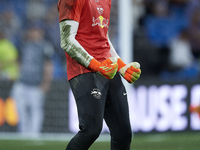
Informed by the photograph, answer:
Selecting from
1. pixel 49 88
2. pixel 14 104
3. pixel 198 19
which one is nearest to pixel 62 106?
pixel 49 88

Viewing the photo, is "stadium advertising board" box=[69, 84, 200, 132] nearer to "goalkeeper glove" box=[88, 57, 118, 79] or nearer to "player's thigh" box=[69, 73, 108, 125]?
"player's thigh" box=[69, 73, 108, 125]

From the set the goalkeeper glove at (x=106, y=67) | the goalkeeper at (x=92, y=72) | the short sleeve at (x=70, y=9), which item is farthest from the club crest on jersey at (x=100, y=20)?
the goalkeeper glove at (x=106, y=67)

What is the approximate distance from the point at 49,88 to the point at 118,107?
4.98 m

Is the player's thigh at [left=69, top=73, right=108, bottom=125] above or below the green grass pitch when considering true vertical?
above

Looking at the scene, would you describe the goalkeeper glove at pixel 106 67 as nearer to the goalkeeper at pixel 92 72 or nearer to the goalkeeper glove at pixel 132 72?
the goalkeeper at pixel 92 72

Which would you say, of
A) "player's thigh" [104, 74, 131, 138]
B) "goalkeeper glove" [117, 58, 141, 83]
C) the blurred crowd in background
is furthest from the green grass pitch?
"goalkeeper glove" [117, 58, 141, 83]

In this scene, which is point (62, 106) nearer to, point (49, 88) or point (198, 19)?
point (49, 88)

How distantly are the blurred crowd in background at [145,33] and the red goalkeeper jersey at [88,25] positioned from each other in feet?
15.5

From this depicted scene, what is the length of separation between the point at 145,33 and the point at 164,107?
106 inches

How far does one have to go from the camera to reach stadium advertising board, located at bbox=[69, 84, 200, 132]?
300 inches

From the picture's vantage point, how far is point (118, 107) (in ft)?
11.0

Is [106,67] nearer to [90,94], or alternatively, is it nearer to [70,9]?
[90,94]

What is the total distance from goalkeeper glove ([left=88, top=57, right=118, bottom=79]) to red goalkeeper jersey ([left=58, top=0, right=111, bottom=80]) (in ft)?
0.49

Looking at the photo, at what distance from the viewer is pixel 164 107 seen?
764 centimetres
